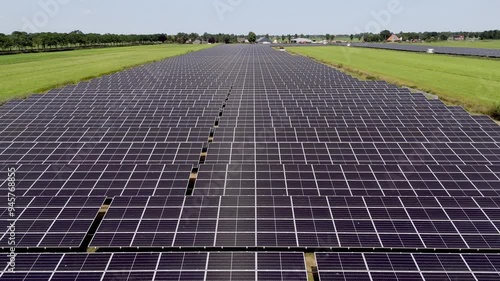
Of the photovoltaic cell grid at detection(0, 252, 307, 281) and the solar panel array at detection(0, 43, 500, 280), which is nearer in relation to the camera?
the photovoltaic cell grid at detection(0, 252, 307, 281)

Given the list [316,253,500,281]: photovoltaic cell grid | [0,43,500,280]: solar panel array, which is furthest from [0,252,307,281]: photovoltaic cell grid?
[316,253,500,281]: photovoltaic cell grid

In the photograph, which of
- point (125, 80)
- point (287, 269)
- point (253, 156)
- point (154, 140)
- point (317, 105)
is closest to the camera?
point (287, 269)

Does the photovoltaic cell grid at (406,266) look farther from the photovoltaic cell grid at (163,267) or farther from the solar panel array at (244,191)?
the photovoltaic cell grid at (163,267)

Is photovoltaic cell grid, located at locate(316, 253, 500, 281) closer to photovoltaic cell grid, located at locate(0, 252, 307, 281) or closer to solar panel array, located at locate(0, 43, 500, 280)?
solar panel array, located at locate(0, 43, 500, 280)

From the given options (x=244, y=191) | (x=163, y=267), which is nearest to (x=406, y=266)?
(x=244, y=191)

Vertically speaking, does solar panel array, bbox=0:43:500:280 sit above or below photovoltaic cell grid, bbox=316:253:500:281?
above

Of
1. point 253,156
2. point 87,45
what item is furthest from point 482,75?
point 87,45

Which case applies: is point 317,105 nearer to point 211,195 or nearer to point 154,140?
point 154,140
